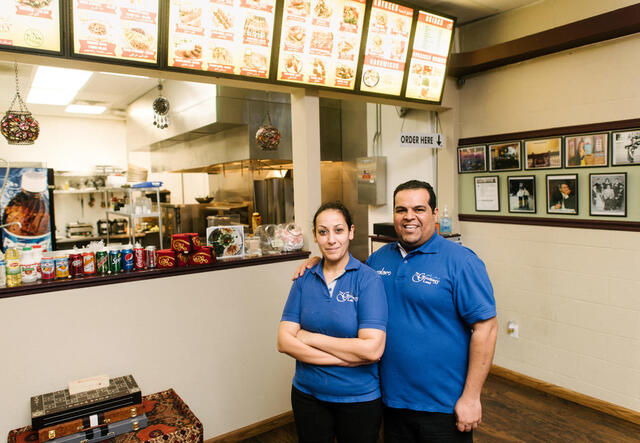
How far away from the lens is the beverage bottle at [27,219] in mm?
5422

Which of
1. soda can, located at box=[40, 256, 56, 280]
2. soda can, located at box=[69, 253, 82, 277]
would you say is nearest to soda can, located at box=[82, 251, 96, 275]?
soda can, located at box=[69, 253, 82, 277]

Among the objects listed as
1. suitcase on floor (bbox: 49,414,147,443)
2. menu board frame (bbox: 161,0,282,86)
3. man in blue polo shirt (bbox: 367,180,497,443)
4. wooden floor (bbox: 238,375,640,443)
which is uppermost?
menu board frame (bbox: 161,0,282,86)

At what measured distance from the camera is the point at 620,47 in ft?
10.4

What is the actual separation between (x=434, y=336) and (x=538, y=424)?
2.13 metres

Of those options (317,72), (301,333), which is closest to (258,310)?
(301,333)

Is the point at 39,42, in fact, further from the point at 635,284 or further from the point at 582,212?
the point at 635,284

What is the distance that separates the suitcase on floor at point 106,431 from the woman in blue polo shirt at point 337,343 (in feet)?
2.93

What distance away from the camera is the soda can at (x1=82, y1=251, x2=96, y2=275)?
2559 millimetres

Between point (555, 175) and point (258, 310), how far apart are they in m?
2.62

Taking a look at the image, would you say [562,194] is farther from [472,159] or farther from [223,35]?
[223,35]

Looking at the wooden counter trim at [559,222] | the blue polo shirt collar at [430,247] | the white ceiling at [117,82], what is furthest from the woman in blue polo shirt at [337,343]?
the white ceiling at [117,82]

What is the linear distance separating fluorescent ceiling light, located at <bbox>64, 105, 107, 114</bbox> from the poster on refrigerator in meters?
2.68

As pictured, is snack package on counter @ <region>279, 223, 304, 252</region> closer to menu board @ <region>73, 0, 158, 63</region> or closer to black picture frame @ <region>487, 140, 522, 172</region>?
menu board @ <region>73, 0, 158, 63</region>

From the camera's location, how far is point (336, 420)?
1729mm
